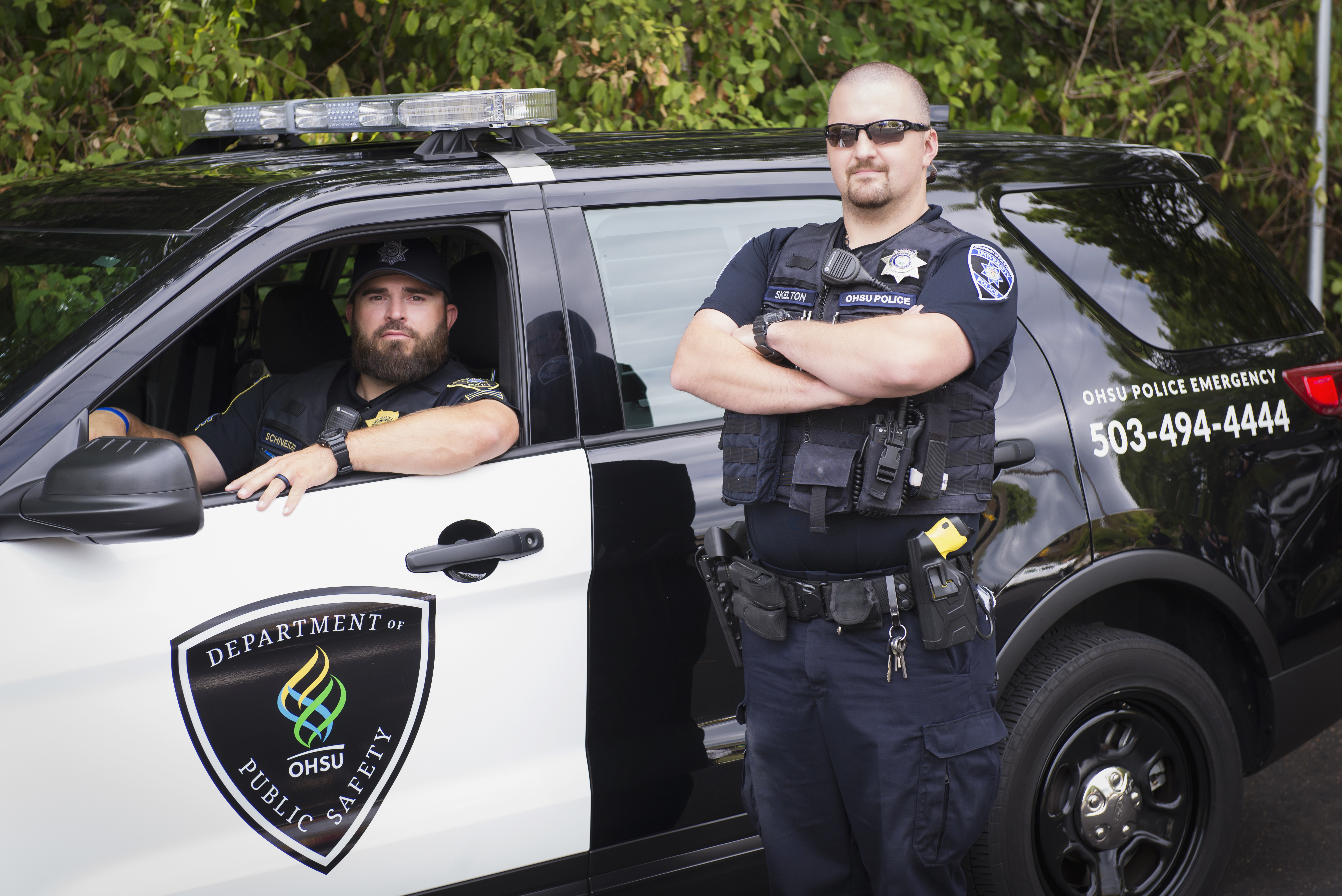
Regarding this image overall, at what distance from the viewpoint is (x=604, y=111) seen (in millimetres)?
4859

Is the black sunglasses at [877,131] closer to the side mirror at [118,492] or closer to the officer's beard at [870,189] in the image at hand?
the officer's beard at [870,189]

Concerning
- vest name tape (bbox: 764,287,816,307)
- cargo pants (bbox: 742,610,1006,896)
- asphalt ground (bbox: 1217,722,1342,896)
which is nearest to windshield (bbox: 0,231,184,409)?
vest name tape (bbox: 764,287,816,307)

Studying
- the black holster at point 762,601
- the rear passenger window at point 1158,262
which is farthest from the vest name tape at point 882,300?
the rear passenger window at point 1158,262

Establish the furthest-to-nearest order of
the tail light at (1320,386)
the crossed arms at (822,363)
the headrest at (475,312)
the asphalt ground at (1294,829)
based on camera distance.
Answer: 1. the asphalt ground at (1294,829)
2. the tail light at (1320,386)
3. the headrest at (475,312)
4. the crossed arms at (822,363)

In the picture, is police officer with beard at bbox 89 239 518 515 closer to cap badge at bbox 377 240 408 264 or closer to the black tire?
cap badge at bbox 377 240 408 264

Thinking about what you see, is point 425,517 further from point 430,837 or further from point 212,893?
point 212,893

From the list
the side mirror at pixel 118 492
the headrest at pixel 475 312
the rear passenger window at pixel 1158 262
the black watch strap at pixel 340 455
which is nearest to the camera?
the side mirror at pixel 118 492

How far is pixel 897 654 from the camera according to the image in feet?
7.19

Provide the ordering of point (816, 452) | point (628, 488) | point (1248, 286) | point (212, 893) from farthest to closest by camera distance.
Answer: point (1248, 286) < point (628, 488) < point (816, 452) < point (212, 893)

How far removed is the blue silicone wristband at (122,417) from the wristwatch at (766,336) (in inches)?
49.0

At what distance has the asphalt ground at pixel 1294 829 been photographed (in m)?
3.26

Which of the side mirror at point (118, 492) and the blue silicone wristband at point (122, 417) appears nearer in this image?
the side mirror at point (118, 492)

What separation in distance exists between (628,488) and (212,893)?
0.95 m

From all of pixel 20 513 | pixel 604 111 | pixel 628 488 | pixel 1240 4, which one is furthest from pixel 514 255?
pixel 1240 4
